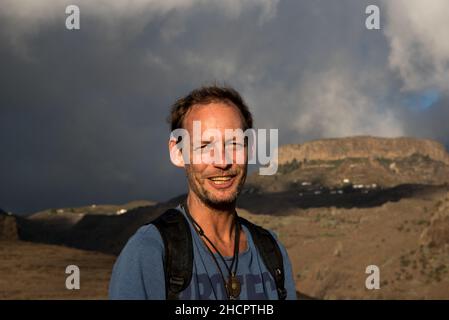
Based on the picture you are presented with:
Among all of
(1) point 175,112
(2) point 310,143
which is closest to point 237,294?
(1) point 175,112

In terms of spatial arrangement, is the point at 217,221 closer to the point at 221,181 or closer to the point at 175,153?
the point at 221,181

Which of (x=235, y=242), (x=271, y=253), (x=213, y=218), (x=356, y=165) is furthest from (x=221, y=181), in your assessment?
(x=356, y=165)

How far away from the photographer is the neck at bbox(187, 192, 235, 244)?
2.72 meters

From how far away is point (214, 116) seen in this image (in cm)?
267

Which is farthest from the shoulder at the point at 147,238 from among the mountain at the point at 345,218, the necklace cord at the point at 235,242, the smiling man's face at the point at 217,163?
the mountain at the point at 345,218

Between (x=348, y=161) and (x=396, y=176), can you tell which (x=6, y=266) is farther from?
(x=348, y=161)

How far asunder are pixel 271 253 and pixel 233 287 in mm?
339

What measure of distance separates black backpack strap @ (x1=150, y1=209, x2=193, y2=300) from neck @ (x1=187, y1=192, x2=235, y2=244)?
16cm

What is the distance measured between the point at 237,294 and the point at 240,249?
30 centimetres

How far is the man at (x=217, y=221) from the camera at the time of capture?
2480 mm

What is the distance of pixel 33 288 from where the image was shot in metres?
18.9

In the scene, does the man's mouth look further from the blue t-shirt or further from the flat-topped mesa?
the flat-topped mesa

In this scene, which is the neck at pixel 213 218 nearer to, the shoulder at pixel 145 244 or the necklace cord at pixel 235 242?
the necklace cord at pixel 235 242

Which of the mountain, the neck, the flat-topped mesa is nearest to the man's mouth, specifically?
the neck
